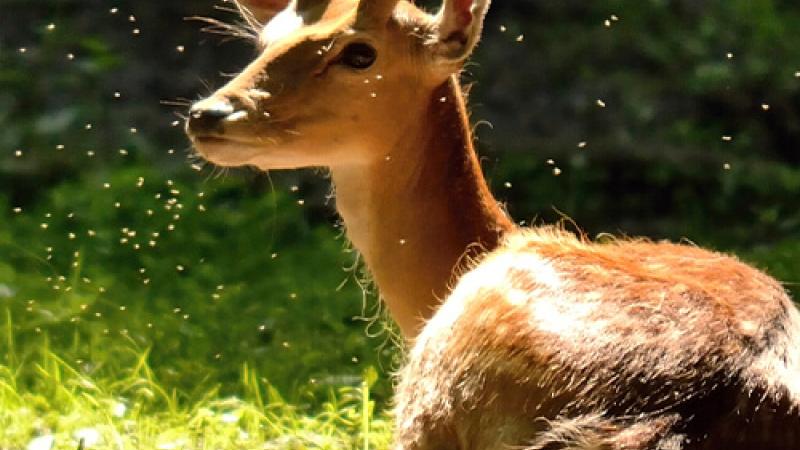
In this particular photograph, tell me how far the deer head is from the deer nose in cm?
2

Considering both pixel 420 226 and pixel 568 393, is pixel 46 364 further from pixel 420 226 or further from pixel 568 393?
pixel 568 393

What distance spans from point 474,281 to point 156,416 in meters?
2.13

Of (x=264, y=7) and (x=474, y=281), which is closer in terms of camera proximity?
(x=474, y=281)

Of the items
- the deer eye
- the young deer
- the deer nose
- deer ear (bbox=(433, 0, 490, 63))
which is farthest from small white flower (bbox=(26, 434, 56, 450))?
deer ear (bbox=(433, 0, 490, 63))

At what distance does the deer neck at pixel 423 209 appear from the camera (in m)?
4.79

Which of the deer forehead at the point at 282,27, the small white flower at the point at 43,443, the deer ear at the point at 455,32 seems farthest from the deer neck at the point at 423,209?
the small white flower at the point at 43,443

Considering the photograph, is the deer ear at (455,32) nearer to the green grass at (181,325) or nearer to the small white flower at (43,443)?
the green grass at (181,325)

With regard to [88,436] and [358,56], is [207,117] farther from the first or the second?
[88,436]

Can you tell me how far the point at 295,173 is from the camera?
8.97 m

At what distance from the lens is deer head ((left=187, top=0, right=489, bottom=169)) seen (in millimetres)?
4531

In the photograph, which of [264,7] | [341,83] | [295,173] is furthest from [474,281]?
[295,173]

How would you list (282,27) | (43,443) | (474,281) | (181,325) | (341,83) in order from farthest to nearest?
(181,325)
(43,443)
(282,27)
(341,83)
(474,281)

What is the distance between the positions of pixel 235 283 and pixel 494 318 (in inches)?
166

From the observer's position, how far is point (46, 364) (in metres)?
6.06
